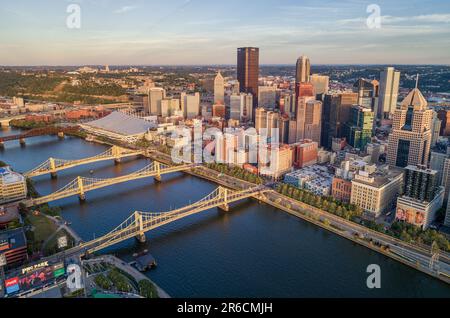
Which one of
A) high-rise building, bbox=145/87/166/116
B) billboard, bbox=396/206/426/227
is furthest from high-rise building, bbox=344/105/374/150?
high-rise building, bbox=145/87/166/116

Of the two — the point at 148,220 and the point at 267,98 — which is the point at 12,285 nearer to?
the point at 148,220

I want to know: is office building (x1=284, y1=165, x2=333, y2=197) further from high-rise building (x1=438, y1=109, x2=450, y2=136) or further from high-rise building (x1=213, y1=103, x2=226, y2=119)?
high-rise building (x1=213, y1=103, x2=226, y2=119)

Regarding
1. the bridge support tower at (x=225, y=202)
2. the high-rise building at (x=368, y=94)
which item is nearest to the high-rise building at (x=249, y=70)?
the high-rise building at (x=368, y=94)

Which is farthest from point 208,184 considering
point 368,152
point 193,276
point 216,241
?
point 368,152

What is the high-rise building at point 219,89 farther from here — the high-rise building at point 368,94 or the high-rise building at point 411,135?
the high-rise building at point 411,135

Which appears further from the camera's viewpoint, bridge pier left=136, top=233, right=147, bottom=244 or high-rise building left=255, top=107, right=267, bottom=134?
high-rise building left=255, top=107, right=267, bottom=134
